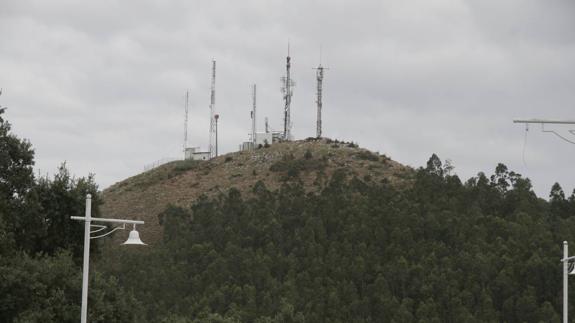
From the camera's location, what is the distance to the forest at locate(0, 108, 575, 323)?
5397 cm

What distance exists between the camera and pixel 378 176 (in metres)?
73.9

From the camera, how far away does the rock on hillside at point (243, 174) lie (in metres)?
73.2

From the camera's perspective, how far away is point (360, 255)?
2346 inches

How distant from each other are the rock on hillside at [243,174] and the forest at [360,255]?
259cm

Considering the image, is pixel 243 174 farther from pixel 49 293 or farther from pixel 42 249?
pixel 49 293

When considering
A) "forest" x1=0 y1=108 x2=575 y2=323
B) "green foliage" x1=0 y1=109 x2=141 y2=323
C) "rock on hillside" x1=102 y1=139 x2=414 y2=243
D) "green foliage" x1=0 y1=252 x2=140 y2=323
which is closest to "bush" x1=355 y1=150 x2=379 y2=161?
"rock on hillside" x1=102 y1=139 x2=414 y2=243

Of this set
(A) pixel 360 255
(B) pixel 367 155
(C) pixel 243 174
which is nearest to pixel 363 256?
(A) pixel 360 255

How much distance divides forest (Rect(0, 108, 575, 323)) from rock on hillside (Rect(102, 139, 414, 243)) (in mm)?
2585

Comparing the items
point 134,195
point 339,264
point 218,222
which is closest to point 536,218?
point 339,264

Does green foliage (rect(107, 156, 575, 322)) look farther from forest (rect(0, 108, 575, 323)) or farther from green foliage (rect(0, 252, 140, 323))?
green foliage (rect(0, 252, 140, 323))

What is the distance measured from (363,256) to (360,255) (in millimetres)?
200

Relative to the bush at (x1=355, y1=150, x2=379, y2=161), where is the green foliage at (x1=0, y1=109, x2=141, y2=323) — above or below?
below

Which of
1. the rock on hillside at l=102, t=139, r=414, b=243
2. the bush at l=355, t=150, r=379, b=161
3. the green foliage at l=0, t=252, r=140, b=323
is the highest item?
the bush at l=355, t=150, r=379, b=161

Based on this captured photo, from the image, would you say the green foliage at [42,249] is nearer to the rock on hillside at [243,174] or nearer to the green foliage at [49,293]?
the green foliage at [49,293]
